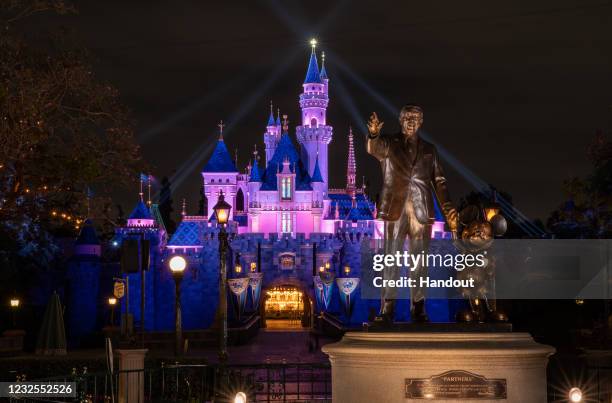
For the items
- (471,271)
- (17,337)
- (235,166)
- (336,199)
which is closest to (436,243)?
(336,199)

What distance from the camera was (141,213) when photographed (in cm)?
6381

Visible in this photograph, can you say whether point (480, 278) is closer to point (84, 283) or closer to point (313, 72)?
point (84, 283)

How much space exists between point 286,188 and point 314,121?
8.82 meters

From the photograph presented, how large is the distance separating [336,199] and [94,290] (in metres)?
22.3

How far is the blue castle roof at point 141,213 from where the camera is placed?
6362 centimetres

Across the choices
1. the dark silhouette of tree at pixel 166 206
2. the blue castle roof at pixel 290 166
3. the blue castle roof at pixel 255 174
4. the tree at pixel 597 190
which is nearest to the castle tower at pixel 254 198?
the blue castle roof at pixel 255 174

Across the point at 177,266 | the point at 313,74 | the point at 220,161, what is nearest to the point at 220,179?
the point at 220,161

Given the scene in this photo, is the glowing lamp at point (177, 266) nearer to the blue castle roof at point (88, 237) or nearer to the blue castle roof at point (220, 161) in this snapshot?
the blue castle roof at point (88, 237)

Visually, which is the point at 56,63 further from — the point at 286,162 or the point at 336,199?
the point at 336,199

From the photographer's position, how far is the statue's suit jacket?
12.5 metres

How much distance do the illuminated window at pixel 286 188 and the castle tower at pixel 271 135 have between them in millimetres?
11229

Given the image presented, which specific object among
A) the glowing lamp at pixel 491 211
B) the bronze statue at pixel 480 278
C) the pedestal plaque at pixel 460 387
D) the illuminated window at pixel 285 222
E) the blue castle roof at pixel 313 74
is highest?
the blue castle roof at pixel 313 74

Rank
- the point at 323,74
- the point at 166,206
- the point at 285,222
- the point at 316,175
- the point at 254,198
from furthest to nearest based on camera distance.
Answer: the point at 166,206 < the point at 323,74 < the point at 316,175 < the point at 254,198 < the point at 285,222

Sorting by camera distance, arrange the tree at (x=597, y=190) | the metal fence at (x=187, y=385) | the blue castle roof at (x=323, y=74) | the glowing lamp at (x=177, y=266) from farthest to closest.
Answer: the blue castle roof at (x=323, y=74) → the tree at (x=597, y=190) → the glowing lamp at (x=177, y=266) → the metal fence at (x=187, y=385)
